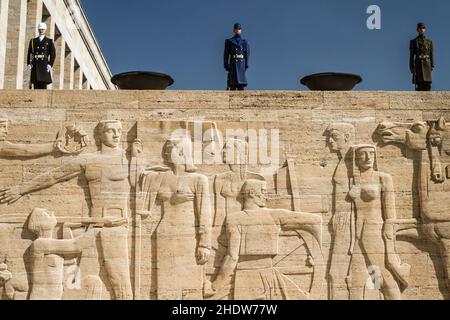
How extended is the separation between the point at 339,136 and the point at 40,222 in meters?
4.88

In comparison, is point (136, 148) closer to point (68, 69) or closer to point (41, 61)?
point (41, 61)

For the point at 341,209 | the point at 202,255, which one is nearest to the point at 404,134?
the point at 341,209

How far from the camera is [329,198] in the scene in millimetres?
10438

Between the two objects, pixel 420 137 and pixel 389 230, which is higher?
pixel 420 137

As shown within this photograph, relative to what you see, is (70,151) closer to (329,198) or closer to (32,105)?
(32,105)

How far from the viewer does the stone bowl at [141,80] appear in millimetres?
11125

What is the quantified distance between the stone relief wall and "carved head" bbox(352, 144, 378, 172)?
23mm

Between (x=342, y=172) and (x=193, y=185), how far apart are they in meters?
2.38

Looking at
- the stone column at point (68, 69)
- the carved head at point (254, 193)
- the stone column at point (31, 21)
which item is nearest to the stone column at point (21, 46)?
the stone column at point (31, 21)

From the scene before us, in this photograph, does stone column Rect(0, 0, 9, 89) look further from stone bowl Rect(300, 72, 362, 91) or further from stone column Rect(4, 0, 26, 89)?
stone bowl Rect(300, 72, 362, 91)

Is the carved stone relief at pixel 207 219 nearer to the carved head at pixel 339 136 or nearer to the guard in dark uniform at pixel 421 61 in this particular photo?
the carved head at pixel 339 136

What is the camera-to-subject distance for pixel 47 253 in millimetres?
10062

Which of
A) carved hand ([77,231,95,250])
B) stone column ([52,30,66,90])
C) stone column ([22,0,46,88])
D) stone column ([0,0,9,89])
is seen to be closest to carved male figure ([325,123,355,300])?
carved hand ([77,231,95,250])
